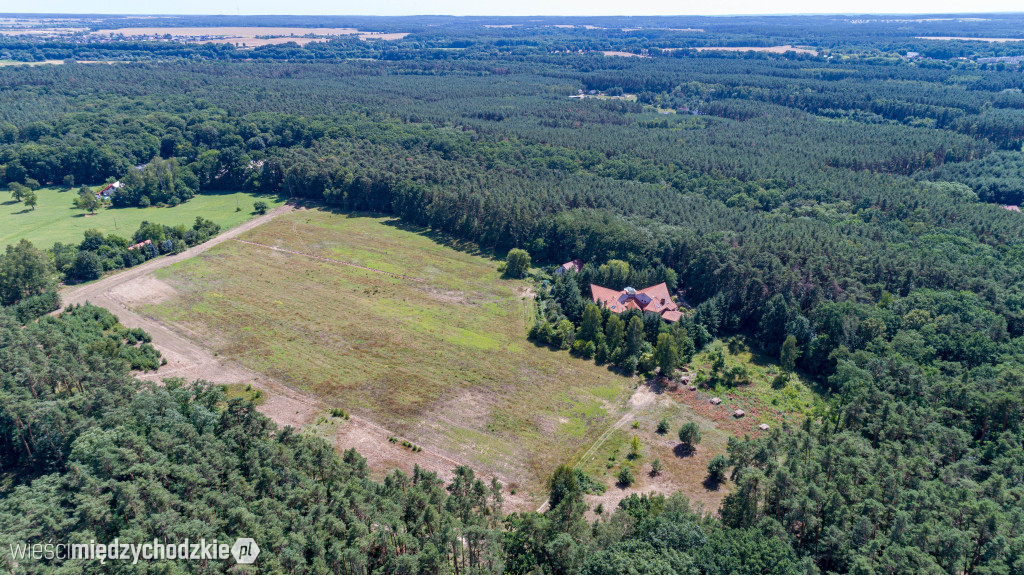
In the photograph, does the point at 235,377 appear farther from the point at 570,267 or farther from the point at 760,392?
the point at 760,392

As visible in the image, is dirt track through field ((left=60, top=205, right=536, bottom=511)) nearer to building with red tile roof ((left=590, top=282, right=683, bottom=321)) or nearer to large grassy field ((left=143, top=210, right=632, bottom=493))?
large grassy field ((left=143, top=210, right=632, bottom=493))

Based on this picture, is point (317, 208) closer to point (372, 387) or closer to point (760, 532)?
point (372, 387)

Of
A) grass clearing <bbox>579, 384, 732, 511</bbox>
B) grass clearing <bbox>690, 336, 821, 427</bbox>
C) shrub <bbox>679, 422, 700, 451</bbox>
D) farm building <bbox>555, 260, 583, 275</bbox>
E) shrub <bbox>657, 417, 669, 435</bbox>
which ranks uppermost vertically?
farm building <bbox>555, 260, 583, 275</bbox>

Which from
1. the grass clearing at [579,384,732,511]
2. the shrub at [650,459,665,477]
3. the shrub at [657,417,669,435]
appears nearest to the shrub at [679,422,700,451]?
the grass clearing at [579,384,732,511]

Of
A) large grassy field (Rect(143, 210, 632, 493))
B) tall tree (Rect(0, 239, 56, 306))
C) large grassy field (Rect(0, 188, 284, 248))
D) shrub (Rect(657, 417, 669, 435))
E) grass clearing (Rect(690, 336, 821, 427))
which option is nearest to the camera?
shrub (Rect(657, 417, 669, 435))

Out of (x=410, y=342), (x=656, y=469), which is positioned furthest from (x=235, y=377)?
(x=656, y=469)

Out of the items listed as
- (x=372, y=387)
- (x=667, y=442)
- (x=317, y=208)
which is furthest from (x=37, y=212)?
(x=667, y=442)

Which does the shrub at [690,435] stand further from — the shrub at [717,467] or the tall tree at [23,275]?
the tall tree at [23,275]
